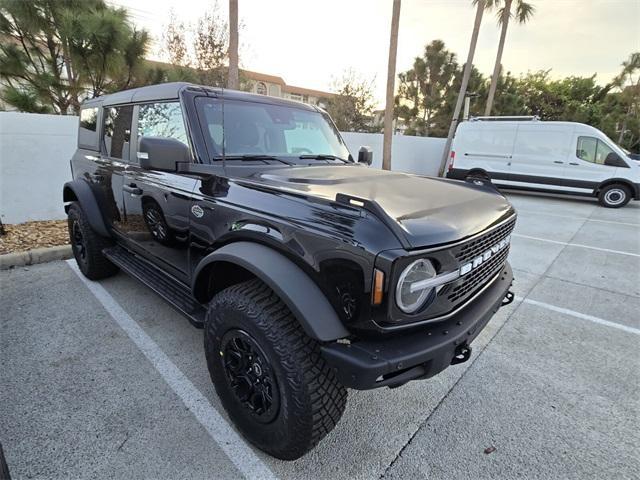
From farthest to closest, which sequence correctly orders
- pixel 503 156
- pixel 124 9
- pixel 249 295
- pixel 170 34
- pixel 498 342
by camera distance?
pixel 170 34 < pixel 503 156 < pixel 124 9 < pixel 498 342 < pixel 249 295

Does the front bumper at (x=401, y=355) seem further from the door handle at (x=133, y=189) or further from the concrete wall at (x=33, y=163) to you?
the concrete wall at (x=33, y=163)

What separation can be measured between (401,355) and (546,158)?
11901mm

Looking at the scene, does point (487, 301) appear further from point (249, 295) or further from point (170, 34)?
point (170, 34)

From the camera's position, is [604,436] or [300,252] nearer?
[300,252]

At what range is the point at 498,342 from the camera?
308cm

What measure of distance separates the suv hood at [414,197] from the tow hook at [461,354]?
0.55 m

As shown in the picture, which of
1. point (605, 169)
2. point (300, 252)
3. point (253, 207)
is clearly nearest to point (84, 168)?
point (253, 207)

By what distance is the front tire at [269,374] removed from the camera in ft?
5.33

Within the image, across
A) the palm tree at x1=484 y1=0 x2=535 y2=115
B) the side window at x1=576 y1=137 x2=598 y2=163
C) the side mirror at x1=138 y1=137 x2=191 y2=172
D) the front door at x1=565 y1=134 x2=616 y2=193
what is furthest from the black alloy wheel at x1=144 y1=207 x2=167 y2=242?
the palm tree at x1=484 y1=0 x2=535 y2=115

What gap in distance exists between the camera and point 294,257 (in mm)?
1714

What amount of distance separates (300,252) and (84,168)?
3386mm

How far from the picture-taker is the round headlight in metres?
1.50

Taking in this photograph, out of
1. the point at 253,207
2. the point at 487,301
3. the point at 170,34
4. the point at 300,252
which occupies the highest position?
the point at 170,34

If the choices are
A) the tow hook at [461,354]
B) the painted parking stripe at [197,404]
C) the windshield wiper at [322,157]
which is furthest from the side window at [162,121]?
the tow hook at [461,354]
